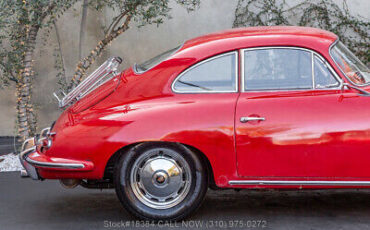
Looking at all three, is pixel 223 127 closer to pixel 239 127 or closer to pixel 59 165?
pixel 239 127

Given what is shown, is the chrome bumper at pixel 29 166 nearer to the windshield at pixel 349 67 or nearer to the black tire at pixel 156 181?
the black tire at pixel 156 181

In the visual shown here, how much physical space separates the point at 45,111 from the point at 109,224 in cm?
664

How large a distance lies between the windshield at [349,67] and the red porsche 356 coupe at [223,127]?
0.04 ft

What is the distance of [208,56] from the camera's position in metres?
5.40

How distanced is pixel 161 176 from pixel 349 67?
181 cm

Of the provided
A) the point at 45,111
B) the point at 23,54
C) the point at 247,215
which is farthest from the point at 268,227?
the point at 45,111

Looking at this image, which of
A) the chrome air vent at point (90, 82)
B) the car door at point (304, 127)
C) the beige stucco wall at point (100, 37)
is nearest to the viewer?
the car door at point (304, 127)

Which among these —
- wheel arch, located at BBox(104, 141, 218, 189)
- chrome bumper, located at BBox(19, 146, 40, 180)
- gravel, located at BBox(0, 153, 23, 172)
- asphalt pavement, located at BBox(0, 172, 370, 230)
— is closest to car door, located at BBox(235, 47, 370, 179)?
wheel arch, located at BBox(104, 141, 218, 189)

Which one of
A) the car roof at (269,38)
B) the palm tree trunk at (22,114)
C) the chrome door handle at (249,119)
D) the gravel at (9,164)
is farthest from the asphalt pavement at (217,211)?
the palm tree trunk at (22,114)

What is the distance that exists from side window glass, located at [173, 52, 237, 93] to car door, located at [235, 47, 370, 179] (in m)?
0.20

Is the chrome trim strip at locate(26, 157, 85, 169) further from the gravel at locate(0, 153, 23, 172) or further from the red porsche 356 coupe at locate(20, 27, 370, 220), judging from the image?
the gravel at locate(0, 153, 23, 172)

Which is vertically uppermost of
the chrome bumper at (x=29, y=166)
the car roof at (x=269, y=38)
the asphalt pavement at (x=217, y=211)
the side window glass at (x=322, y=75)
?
the car roof at (x=269, y=38)

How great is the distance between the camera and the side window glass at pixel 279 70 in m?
5.30

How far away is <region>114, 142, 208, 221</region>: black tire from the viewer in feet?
17.4
